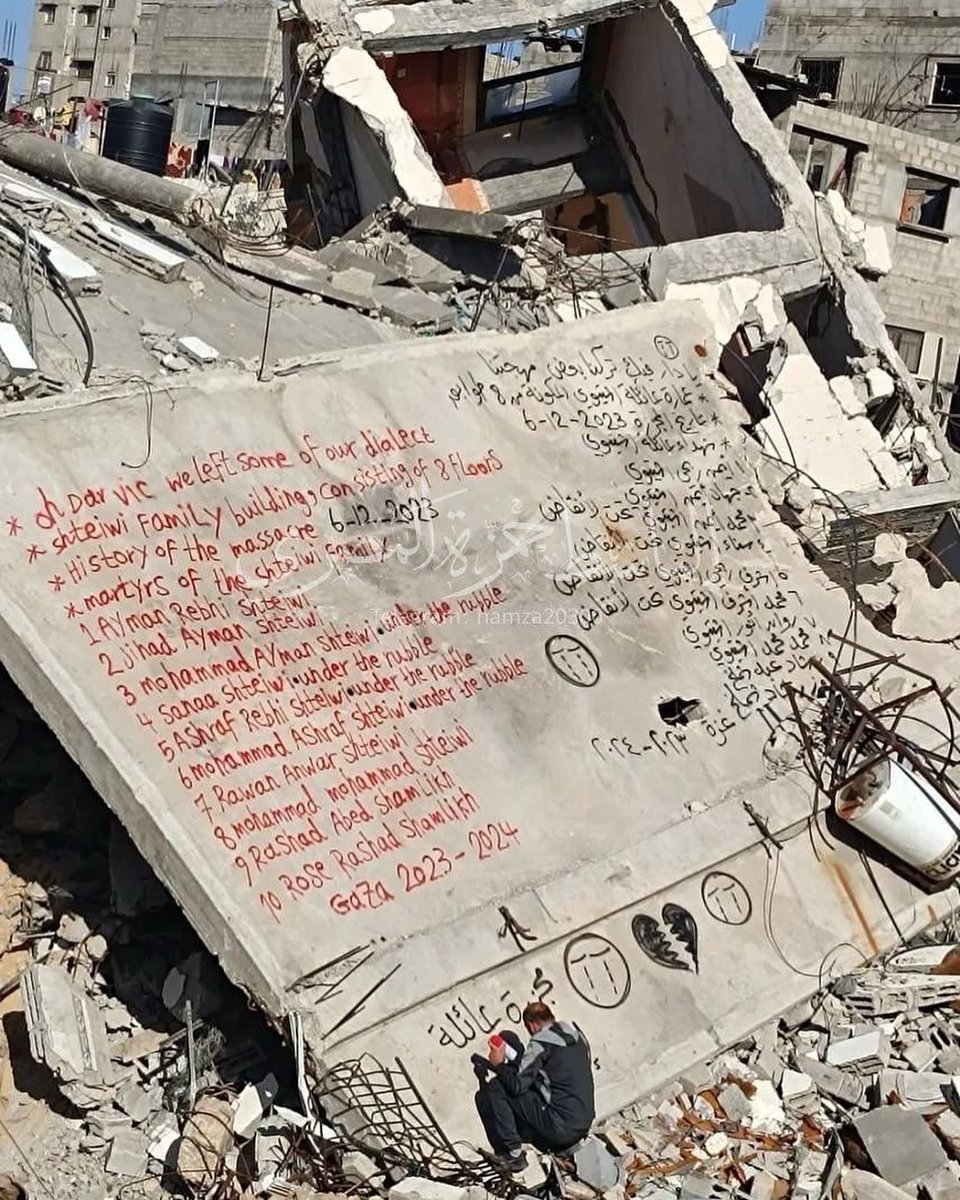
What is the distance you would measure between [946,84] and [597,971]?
2898cm

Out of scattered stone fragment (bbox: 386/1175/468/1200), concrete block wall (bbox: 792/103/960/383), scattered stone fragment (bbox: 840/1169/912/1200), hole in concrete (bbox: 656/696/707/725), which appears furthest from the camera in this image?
concrete block wall (bbox: 792/103/960/383)

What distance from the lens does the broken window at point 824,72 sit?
3250cm

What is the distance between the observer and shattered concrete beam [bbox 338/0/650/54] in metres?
13.6

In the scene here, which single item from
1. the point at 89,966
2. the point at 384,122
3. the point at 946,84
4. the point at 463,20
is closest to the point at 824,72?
the point at 946,84

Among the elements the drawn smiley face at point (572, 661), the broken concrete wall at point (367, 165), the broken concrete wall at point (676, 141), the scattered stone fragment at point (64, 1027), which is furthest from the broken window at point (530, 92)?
the scattered stone fragment at point (64, 1027)

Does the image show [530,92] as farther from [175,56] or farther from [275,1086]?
[175,56]

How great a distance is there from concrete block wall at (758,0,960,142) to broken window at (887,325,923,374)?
7.84 meters

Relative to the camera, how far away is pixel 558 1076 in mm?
6215

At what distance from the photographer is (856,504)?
1085 cm

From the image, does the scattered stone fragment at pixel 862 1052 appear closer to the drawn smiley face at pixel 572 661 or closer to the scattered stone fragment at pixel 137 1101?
the drawn smiley face at pixel 572 661

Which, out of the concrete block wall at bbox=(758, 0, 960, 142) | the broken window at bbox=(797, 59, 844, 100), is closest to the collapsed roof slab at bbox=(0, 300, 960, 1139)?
the concrete block wall at bbox=(758, 0, 960, 142)

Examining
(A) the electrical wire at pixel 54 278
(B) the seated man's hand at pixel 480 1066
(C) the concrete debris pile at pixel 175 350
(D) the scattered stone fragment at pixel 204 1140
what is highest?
(A) the electrical wire at pixel 54 278

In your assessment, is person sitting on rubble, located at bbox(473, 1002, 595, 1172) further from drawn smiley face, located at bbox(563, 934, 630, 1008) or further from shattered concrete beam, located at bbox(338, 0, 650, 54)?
shattered concrete beam, located at bbox(338, 0, 650, 54)

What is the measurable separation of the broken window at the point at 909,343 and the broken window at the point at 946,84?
28.9ft
